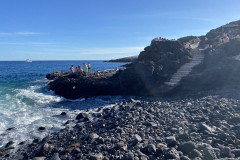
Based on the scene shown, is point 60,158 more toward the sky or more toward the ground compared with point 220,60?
more toward the ground

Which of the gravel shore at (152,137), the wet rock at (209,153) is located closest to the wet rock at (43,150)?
the gravel shore at (152,137)

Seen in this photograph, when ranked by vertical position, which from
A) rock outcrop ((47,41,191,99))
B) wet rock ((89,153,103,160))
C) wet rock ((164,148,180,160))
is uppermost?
rock outcrop ((47,41,191,99))

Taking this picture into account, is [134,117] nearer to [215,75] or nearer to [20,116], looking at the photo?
[20,116]

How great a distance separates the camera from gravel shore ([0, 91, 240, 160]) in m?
7.62

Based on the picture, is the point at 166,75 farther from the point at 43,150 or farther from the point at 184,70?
the point at 43,150

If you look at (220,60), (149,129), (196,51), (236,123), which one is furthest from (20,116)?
(196,51)

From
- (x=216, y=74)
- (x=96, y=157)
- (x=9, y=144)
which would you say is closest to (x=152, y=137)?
(x=96, y=157)

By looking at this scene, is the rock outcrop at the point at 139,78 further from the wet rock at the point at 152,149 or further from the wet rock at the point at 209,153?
the wet rock at the point at 209,153

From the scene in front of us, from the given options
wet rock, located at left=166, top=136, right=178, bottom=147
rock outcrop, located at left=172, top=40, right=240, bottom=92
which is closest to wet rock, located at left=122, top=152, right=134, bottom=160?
wet rock, located at left=166, top=136, right=178, bottom=147

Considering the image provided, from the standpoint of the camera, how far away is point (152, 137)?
31.0ft

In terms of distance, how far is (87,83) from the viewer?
2581cm

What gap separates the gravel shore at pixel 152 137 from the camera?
7.62m

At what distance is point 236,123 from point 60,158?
394 inches

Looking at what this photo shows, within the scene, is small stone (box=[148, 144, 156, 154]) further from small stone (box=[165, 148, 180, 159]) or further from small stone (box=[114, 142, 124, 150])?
small stone (box=[114, 142, 124, 150])
